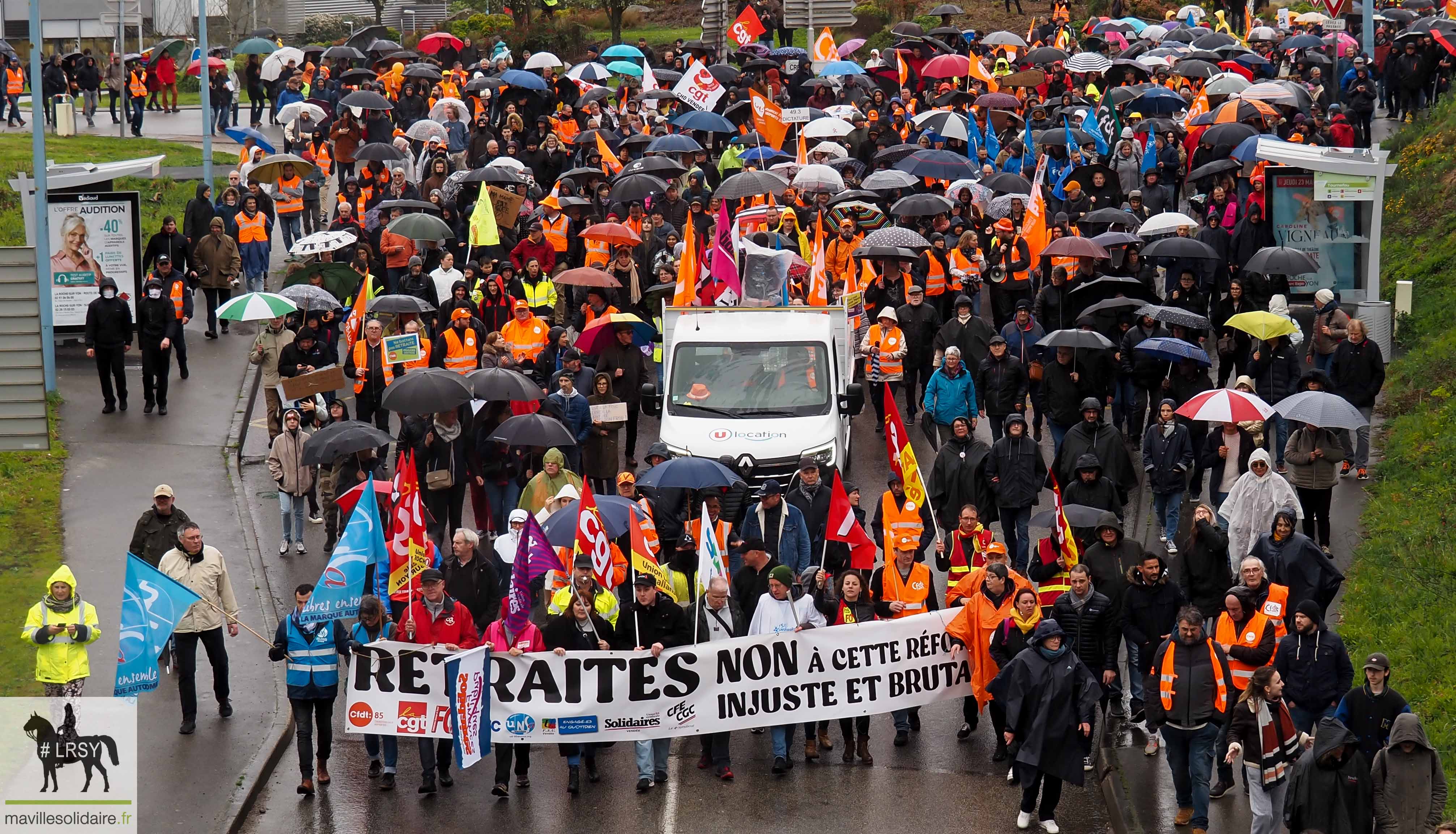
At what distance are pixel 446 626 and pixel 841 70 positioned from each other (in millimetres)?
25668

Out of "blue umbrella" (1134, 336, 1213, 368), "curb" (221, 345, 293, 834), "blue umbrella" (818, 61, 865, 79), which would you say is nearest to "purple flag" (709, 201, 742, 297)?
"blue umbrella" (1134, 336, 1213, 368)

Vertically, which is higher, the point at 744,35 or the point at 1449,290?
the point at 744,35

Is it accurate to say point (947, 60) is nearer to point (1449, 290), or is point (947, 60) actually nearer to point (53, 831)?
point (1449, 290)

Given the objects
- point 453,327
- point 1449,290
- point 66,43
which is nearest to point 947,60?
point 1449,290

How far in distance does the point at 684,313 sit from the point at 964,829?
27.6 feet

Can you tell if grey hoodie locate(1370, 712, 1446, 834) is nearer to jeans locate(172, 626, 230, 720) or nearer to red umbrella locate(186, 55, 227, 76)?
jeans locate(172, 626, 230, 720)

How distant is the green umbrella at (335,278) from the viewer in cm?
2483

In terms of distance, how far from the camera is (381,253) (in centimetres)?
2588

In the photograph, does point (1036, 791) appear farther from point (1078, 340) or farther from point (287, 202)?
point (287, 202)

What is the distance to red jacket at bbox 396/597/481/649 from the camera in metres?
15.1

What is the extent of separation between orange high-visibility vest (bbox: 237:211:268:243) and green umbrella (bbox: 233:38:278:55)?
1751 centimetres

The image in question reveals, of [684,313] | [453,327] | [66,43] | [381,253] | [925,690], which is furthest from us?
[66,43]

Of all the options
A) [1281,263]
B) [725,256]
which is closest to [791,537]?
[725,256]

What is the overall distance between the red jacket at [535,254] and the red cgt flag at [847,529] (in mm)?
10125
